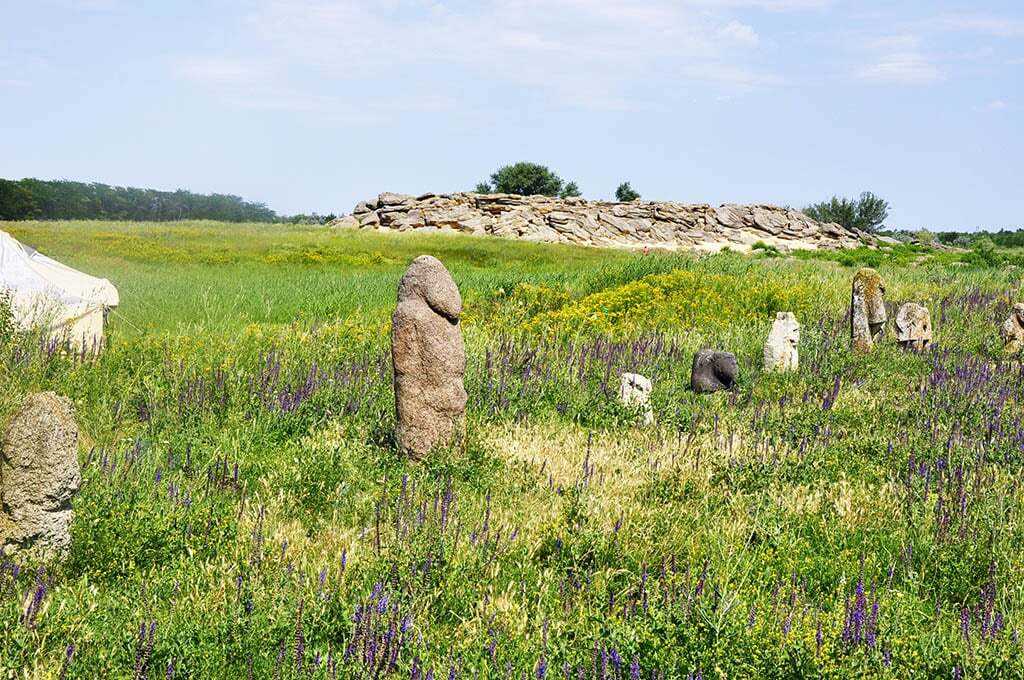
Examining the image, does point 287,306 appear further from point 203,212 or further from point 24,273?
point 203,212

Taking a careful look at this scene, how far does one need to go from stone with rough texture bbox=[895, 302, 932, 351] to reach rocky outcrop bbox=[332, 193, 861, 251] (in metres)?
33.4

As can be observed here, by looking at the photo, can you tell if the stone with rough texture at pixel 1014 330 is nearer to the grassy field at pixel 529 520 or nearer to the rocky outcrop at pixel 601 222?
the grassy field at pixel 529 520

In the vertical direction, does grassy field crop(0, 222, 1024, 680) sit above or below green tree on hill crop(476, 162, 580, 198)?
below

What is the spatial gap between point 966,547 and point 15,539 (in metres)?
5.65

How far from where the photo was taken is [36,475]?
16.2ft

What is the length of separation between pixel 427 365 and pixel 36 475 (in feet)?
10.2

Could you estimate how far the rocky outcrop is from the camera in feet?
158

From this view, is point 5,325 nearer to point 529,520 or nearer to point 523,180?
point 529,520

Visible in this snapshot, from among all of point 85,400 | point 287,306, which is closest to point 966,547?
point 85,400

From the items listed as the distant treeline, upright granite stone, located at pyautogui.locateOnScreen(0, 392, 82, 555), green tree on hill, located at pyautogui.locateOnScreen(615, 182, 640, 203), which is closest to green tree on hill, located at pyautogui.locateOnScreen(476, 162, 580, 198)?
green tree on hill, located at pyautogui.locateOnScreen(615, 182, 640, 203)

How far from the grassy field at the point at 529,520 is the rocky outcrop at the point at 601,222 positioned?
3625cm

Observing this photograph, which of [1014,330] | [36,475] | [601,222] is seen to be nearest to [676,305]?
[1014,330]

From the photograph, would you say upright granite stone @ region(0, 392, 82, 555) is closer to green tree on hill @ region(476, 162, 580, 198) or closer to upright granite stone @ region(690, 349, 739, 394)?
upright granite stone @ region(690, 349, 739, 394)

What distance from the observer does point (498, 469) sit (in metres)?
6.87
